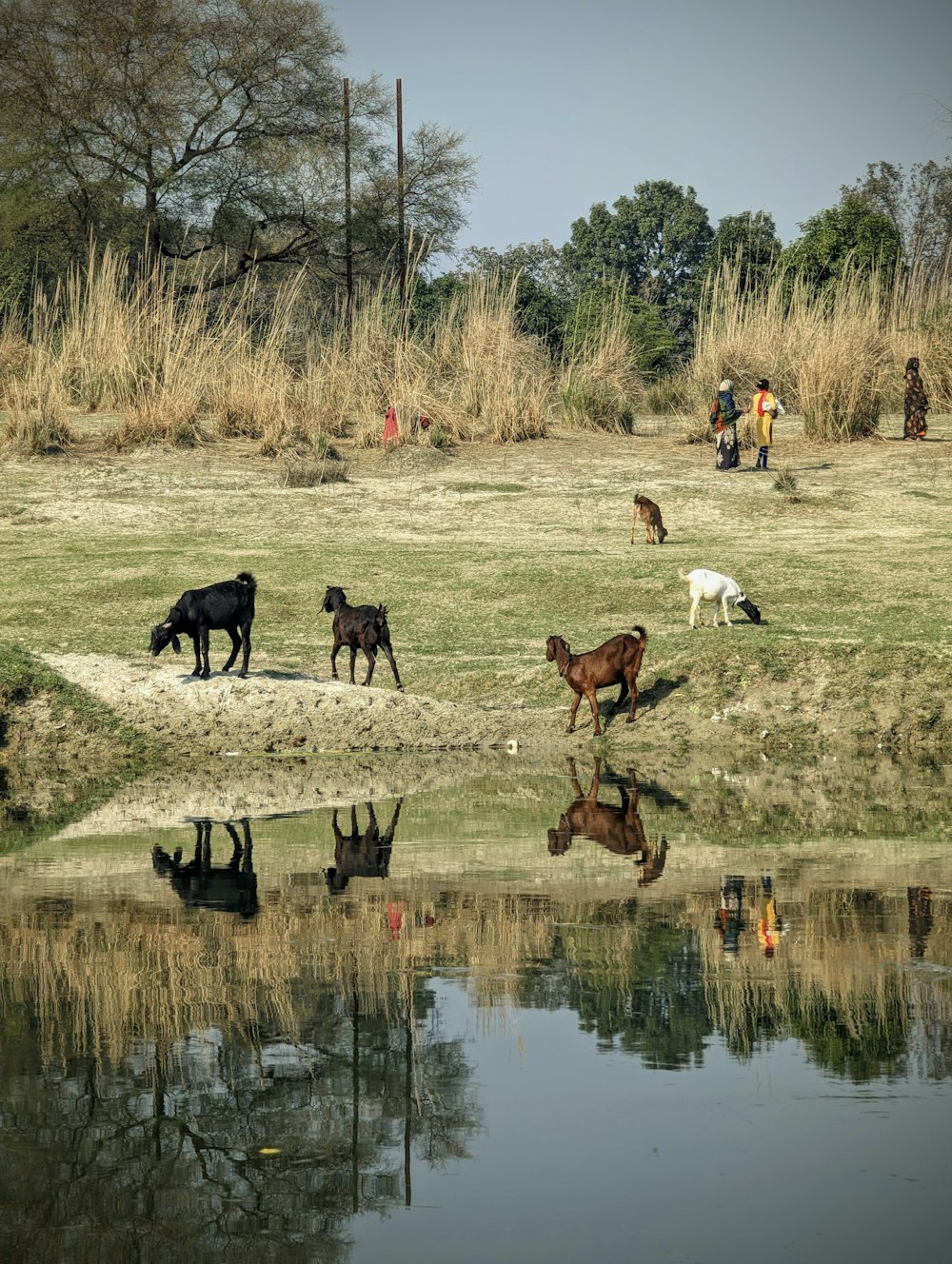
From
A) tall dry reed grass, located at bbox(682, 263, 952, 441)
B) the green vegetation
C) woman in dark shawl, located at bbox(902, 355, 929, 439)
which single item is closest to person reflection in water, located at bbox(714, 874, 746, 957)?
the green vegetation

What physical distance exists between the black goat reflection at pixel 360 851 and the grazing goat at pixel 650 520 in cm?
1187

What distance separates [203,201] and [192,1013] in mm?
45626

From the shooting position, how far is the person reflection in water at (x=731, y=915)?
26.4 ft

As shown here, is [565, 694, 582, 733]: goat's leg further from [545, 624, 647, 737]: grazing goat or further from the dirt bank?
the dirt bank

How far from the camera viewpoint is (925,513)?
2581cm

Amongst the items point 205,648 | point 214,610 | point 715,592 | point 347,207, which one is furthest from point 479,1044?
point 347,207

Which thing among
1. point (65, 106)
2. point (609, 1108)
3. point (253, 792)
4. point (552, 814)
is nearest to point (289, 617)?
point (253, 792)

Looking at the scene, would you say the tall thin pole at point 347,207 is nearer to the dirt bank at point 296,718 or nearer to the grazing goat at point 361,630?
the grazing goat at point 361,630

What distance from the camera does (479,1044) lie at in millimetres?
6578

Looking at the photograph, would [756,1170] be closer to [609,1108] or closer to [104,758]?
[609,1108]

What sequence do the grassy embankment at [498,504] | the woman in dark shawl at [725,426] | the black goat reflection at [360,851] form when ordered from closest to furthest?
1. the black goat reflection at [360,851]
2. the grassy embankment at [498,504]
3. the woman in dark shawl at [725,426]

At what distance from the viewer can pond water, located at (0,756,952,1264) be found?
4996 mm

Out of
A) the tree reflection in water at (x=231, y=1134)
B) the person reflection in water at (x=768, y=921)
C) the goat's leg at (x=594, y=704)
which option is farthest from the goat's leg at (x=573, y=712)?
the tree reflection in water at (x=231, y=1134)

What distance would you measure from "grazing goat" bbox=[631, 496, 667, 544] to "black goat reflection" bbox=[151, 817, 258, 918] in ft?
41.9
